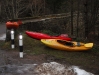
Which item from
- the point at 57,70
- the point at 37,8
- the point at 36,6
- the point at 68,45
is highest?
the point at 36,6

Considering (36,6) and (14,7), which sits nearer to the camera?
(14,7)

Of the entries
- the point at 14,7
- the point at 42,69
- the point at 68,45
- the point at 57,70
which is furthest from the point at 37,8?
the point at 57,70

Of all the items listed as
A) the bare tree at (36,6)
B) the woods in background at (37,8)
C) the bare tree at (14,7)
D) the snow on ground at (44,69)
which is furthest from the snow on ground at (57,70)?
the bare tree at (36,6)

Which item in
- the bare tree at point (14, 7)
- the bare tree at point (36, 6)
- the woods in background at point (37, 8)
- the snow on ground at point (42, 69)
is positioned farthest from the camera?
the bare tree at point (36, 6)

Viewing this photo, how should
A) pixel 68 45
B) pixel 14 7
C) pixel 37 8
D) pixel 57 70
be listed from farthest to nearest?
1. pixel 37 8
2. pixel 14 7
3. pixel 68 45
4. pixel 57 70

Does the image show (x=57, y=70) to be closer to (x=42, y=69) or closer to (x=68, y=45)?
(x=42, y=69)

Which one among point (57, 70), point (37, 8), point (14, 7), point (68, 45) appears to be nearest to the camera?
point (57, 70)

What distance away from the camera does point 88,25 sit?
663 inches

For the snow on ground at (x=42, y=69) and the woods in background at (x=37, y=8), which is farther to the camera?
the woods in background at (x=37, y=8)

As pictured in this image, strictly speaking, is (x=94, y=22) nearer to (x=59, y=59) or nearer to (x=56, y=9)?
(x=59, y=59)

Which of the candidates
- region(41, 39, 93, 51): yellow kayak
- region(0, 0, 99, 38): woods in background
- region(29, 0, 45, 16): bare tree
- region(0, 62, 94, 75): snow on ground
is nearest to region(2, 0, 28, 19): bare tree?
region(0, 0, 99, 38): woods in background

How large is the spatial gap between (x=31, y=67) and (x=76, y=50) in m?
2.82

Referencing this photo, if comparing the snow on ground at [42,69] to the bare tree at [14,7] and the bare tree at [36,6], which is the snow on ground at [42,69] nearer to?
the bare tree at [14,7]

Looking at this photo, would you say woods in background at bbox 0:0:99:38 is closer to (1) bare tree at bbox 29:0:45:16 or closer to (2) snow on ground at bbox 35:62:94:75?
(1) bare tree at bbox 29:0:45:16
